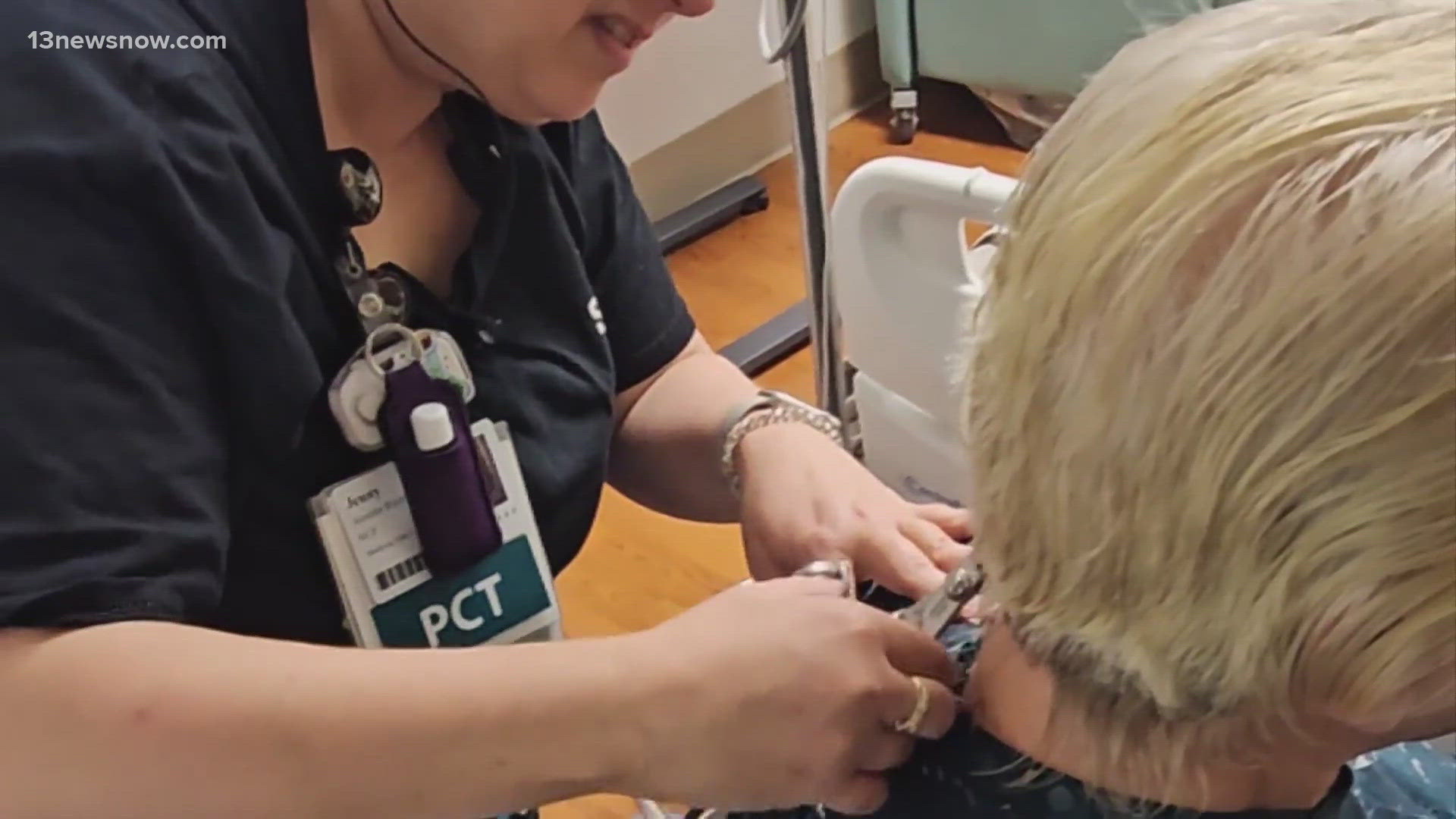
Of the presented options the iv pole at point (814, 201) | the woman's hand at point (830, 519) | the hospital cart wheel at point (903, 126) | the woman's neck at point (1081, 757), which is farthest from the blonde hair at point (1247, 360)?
the hospital cart wheel at point (903, 126)

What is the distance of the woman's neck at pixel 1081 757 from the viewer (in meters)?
0.70

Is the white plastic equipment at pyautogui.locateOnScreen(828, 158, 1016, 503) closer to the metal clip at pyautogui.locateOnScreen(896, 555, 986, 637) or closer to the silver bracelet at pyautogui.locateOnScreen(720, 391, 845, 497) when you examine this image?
the silver bracelet at pyautogui.locateOnScreen(720, 391, 845, 497)

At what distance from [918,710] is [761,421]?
34 cm

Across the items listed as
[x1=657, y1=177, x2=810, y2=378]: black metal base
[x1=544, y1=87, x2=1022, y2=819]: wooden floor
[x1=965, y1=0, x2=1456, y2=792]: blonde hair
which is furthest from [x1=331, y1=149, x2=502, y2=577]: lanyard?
[x1=657, y1=177, x2=810, y2=378]: black metal base

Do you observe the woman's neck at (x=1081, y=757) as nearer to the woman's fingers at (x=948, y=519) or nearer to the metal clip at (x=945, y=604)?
the metal clip at (x=945, y=604)

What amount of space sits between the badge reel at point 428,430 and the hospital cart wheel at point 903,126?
2086mm

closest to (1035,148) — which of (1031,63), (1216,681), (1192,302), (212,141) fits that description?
(1192,302)

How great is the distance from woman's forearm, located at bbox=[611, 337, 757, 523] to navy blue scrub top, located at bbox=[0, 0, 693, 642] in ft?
0.42

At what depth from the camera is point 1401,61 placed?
0.55 metres

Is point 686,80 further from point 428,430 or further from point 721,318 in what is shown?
point 428,430

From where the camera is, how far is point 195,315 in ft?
2.48

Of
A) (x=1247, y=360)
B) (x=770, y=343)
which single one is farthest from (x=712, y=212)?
(x=1247, y=360)

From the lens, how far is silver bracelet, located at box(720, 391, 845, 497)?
1.06 metres

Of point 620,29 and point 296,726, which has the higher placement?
point 620,29
